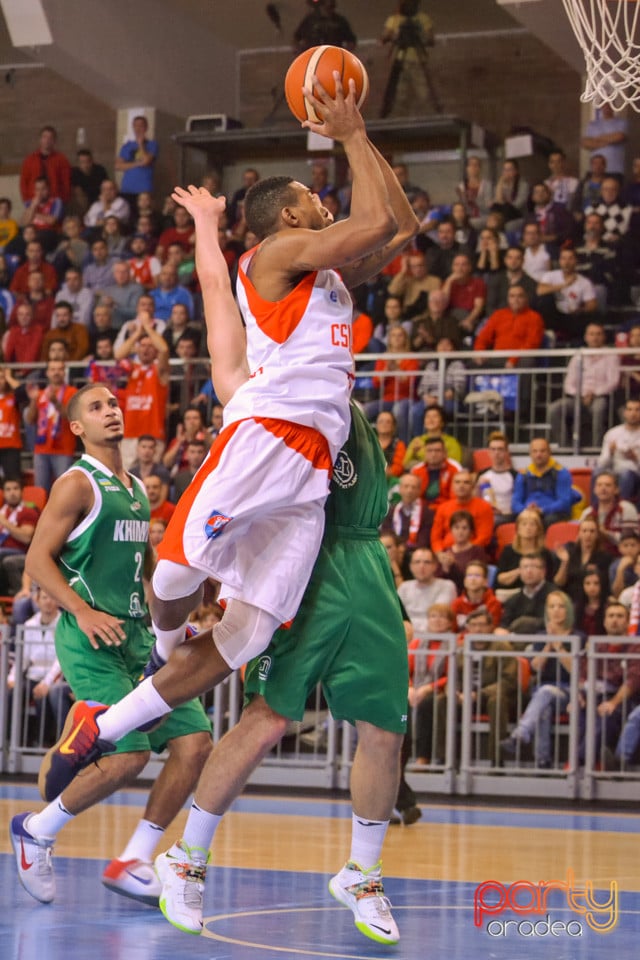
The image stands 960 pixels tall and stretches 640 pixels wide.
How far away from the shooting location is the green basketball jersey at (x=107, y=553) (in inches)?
243

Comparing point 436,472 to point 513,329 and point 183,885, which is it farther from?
point 183,885

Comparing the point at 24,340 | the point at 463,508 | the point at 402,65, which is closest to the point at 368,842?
the point at 463,508

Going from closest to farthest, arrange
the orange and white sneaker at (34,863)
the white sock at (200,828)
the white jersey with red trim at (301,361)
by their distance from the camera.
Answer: the white jersey with red trim at (301,361) < the white sock at (200,828) < the orange and white sneaker at (34,863)

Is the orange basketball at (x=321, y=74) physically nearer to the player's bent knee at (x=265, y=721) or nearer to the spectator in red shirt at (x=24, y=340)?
the player's bent knee at (x=265, y=721)

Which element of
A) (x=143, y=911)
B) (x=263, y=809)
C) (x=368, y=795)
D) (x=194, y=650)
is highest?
(x=194, y=650)

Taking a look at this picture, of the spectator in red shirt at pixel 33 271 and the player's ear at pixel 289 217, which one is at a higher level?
the spectator in red shirt at pixel 33 271

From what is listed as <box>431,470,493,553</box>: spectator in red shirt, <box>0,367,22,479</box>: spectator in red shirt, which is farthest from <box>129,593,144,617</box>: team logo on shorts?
<box>0,367,22,479</box>: spectator in red shirt

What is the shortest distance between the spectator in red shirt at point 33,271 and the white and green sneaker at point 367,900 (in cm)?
1390

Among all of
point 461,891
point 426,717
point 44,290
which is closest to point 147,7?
point 44,290

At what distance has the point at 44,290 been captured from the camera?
1808 cm

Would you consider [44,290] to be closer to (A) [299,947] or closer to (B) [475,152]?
(B) [475,152]

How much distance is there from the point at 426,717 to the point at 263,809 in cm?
181

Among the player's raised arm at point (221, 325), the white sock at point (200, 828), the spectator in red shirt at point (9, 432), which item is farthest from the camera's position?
the spectator in red shirt at point (9, 432)

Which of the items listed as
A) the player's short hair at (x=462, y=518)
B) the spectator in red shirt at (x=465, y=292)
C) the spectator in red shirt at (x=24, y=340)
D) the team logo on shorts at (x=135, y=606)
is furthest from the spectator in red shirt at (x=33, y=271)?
the team logo on shorts at (x=135, y=606)
